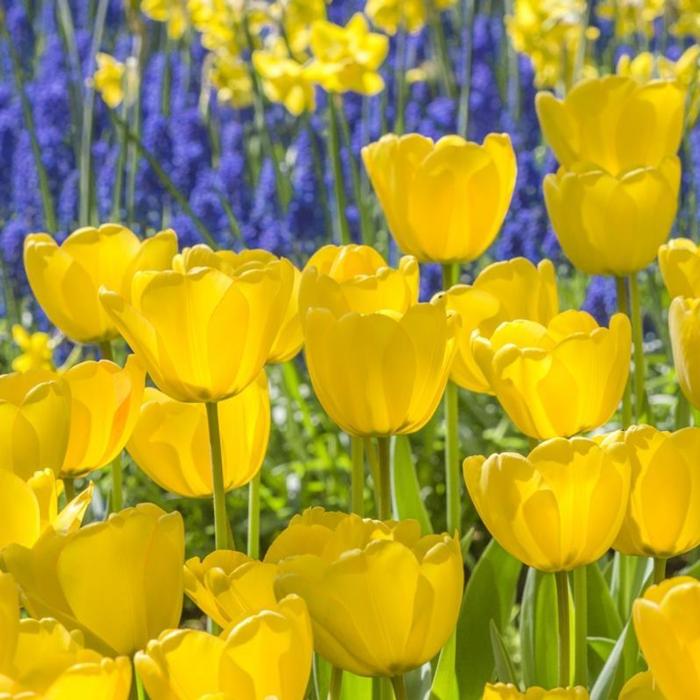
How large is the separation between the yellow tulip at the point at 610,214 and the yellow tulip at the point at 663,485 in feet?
1.25

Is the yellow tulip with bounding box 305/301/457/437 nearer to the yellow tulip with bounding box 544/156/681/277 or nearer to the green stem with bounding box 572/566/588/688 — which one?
the green stem with bounding box 572/566/588/688

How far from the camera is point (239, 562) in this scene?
2.84 ft

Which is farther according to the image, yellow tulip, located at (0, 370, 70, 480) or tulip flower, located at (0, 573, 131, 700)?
yellow tulip, located at (0, 370, 70, 480)

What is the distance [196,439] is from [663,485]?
1.20 ft

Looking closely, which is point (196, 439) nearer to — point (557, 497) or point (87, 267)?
point (87, 267)

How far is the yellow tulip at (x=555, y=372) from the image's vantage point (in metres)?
1.04

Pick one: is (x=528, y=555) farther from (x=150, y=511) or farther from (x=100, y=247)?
(x=100, y=247)

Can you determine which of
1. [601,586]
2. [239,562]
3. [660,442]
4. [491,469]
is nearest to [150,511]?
[239,562]

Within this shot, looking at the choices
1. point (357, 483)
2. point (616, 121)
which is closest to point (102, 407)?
point (357, 483)

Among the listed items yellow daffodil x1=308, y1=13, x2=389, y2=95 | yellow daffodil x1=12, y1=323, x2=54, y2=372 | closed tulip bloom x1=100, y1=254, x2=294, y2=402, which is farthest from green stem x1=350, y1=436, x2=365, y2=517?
yellow daffodil x1=12, y1=323, x2=54, y2=372

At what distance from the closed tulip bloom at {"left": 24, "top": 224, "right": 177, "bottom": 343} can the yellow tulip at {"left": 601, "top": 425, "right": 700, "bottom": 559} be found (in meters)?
0.45

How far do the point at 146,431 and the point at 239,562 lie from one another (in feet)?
0.93

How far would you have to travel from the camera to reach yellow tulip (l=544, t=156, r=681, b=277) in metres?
1.29

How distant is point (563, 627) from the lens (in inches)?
37.1
